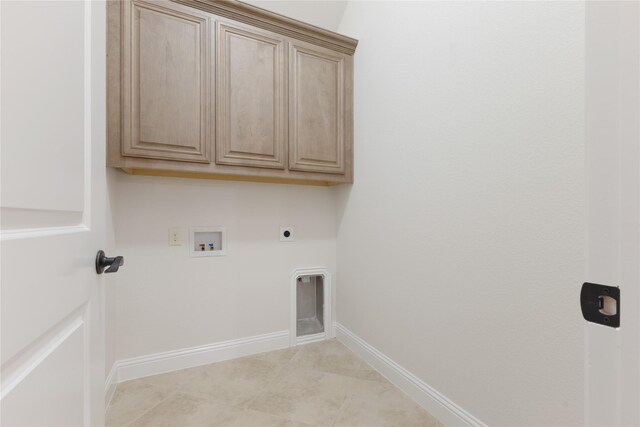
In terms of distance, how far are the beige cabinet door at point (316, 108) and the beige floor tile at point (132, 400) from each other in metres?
1.47

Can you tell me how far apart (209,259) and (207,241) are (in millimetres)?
120

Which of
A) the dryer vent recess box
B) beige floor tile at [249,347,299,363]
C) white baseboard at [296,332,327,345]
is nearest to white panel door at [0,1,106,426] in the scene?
the dryer vent recess box

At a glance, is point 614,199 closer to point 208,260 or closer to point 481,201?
point 481,201

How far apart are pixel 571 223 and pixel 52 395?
1.33 meters

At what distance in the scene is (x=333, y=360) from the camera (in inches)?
70.5

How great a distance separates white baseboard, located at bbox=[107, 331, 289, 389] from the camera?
5.15 ft

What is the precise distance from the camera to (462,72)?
3.78 feet

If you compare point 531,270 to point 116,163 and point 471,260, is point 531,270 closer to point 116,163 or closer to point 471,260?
point 471,260

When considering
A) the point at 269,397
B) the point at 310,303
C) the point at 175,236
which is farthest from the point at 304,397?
the point at 175,236

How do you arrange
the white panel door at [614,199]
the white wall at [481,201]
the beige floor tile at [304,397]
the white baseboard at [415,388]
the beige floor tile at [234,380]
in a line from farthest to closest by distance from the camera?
the beige floor tile at [234,380] → the beige floor tile at [304,397] → the white baseboard at [415,388] → the white wall at [481,201] → the white panel door at [614,199]

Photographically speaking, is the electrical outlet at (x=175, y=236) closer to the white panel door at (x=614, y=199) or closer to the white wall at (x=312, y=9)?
the white wall at (x=312, y=9)

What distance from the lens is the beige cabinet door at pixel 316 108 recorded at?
1.73 m

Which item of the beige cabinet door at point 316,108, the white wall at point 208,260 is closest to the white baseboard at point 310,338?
the white wall at point 208,260

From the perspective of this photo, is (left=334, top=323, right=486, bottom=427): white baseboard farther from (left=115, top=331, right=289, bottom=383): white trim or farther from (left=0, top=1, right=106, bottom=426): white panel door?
(left=0, top=1, right=106, bottom=426): white panel door
